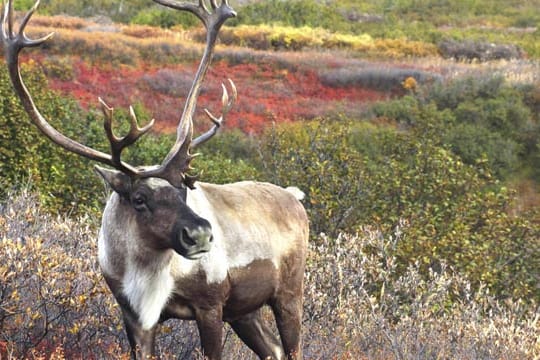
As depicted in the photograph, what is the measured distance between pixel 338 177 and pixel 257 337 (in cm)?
701

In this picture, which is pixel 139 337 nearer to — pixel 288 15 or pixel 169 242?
pixel 169 242

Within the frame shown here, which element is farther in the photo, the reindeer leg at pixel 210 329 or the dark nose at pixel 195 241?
the reindeer leg at pixel 210 329

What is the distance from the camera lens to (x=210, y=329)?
4.37m

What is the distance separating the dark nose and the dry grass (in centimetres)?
55

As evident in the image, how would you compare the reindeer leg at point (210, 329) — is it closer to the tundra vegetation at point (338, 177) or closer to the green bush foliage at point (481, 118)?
the tundra vegetation at point (338, 177)

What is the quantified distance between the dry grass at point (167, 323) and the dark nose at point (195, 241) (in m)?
0.55

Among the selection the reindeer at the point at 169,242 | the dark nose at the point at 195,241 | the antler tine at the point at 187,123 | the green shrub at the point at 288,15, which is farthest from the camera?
the green shrub at the point at 288,15

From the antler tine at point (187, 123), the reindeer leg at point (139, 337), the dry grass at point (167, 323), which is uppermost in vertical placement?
the antler tine at point (187, 123)

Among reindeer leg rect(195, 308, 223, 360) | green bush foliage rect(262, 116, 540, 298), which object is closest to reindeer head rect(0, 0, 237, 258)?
reindeer leg rect(195, 308, 223, 360)

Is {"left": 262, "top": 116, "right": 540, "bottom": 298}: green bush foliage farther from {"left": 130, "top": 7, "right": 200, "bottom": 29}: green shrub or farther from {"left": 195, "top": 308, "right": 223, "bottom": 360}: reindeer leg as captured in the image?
{"left": 130, "top": 7, "right": 200, "bottom": 29}: green shrub

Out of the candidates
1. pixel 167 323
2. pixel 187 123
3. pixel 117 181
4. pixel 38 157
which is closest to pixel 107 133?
pixel 117 181

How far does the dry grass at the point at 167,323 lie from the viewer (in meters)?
5.11

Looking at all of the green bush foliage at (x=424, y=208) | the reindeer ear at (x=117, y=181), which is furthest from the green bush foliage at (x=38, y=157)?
the reindeer ear at (x=117, y=181)

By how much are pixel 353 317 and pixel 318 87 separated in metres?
21.3
